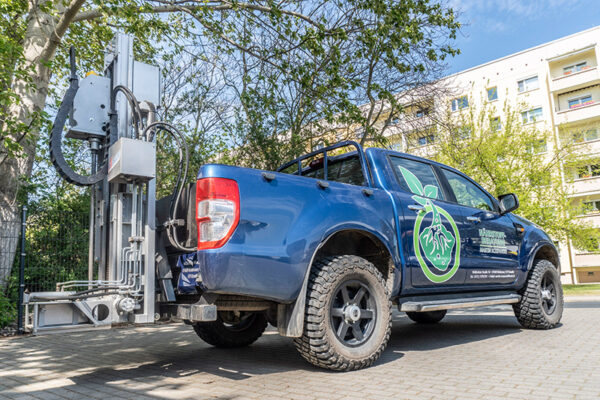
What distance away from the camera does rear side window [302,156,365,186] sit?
16.0 ft

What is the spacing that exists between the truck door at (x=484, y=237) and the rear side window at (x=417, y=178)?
0.33 metres

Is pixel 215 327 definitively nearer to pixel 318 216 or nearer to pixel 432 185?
pixel 318 216

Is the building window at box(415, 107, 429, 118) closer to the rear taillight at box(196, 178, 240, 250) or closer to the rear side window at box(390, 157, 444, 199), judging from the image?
the rear side window at box(390, 157, 444, 199)

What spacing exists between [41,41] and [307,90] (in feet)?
17.0

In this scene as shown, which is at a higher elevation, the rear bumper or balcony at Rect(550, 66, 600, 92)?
balcony at Rect(550, 66, 600, 92)

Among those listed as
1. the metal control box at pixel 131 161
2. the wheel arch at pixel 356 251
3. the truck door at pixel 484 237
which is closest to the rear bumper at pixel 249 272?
the wheel arch at pixel 356 251

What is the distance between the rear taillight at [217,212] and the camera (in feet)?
10.8

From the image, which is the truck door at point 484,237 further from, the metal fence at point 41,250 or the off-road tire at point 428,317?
the metal fence at point 41,250

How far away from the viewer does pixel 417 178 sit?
16.9 feet

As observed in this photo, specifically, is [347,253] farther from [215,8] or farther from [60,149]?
[215,8]

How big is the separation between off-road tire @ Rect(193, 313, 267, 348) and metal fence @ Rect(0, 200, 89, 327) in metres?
3.82

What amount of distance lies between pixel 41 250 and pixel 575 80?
36.2m

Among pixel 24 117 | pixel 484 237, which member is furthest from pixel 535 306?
pixel 24 117

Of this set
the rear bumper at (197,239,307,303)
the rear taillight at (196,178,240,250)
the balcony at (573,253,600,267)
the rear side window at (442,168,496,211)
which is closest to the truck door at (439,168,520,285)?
the rear side window at (442,168,496,211)
